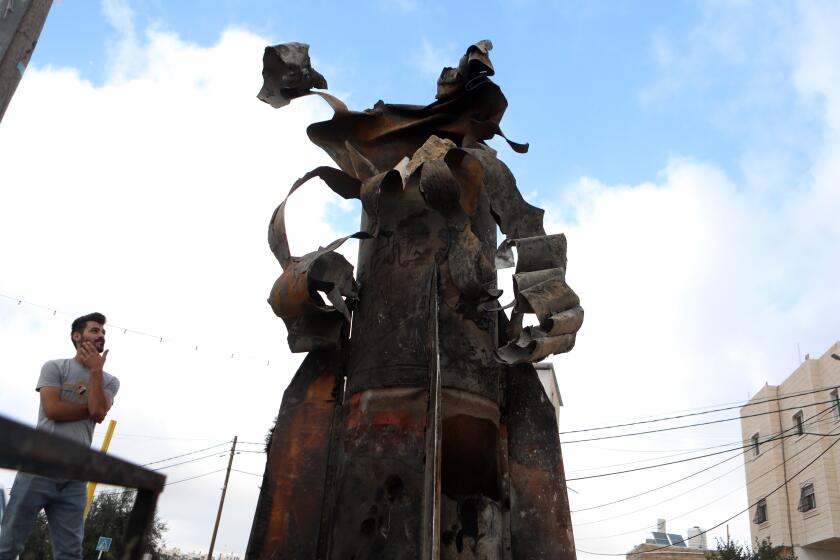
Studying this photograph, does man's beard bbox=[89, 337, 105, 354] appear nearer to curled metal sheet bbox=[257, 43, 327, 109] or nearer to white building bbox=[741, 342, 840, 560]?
curled metal sheet bbox=[257, 43, 327, 109]

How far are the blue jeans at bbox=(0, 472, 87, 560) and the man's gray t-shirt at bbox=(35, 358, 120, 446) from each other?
364 millimetres

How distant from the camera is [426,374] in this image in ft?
13.5

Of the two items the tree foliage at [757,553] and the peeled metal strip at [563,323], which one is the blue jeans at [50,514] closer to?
the peeled metal strip at [563,323]

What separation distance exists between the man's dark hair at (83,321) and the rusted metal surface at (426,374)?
1075 mm

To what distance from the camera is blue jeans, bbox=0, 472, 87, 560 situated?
2739 millimetres

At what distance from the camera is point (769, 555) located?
23703 millimetres

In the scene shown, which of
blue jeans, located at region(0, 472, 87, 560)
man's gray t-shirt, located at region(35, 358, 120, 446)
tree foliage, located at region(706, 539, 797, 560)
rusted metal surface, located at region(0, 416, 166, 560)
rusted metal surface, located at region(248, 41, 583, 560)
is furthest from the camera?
tree foliage, located at region(706, 539, 797, 560)

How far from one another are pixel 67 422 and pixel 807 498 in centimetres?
2806

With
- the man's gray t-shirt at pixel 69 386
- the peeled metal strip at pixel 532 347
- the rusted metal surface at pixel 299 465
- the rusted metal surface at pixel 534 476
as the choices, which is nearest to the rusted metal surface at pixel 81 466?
the man's gray t-shirt at pixel 69 386

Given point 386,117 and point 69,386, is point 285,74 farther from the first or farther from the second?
point 69,386

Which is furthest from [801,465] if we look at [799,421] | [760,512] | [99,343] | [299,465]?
[99,343]

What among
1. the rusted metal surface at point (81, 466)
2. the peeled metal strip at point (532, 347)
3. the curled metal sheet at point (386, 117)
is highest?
the curled metal sheet at point (386, 117)

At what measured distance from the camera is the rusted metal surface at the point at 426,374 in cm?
388

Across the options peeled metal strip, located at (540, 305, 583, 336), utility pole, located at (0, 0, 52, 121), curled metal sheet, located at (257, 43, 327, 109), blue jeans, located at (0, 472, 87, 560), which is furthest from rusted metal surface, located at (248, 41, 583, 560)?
utility pole, located at (0, 0, 52, 121)
